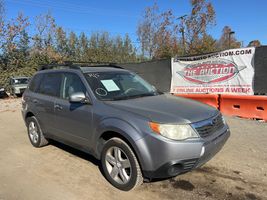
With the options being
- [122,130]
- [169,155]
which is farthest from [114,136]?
[169,155]

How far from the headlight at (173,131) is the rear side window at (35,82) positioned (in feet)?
11.8

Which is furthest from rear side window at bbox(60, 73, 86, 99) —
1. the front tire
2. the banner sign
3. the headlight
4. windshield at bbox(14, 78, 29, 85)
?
windshield at bbox(14, 78, 29, 85)

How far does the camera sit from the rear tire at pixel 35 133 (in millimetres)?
6065

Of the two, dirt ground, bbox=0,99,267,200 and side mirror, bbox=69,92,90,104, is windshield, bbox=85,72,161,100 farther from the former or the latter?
dirt ground, bbox=0,99,267,200

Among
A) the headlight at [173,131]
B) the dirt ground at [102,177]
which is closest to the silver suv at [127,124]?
the headlight at [173,131]

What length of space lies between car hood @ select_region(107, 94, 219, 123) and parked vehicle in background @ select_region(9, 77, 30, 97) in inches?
723

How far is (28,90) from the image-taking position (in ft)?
21.4

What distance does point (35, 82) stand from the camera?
6.37 metres

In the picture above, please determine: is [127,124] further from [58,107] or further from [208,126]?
[58,107]

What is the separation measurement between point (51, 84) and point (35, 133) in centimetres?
133

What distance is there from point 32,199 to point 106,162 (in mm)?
1149

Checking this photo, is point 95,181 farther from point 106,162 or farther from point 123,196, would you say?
point 123,196

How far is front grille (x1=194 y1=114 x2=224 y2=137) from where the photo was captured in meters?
3.70

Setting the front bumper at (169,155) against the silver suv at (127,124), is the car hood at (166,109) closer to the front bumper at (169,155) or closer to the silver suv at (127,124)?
the silver suv at (127,124)
